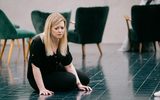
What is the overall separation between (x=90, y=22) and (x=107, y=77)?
99.8 inches

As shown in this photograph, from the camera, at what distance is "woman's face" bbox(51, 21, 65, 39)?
4688 mm

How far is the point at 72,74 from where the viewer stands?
16.4 ft

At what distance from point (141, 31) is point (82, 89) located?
3.72 meters

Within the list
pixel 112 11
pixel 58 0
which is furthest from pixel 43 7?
pixel 112 11

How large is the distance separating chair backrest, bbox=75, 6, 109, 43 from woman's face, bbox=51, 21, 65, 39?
3.50 meters

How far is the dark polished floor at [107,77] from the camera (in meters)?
4.77

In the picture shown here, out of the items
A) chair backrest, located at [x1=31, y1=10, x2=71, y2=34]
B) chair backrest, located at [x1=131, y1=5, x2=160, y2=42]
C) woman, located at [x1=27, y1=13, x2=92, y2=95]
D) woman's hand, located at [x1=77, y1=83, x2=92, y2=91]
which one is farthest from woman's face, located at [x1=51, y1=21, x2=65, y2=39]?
chair backrest, located at [x1=131, y1=5, x2=160, y2=42]

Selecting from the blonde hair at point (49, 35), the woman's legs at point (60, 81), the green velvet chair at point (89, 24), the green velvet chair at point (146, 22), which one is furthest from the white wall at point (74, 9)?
the blonde hair at point (49, 35)

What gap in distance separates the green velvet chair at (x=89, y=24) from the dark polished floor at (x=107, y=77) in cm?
31

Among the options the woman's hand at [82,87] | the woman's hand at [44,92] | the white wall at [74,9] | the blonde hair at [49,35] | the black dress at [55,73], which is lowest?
the white wall at [74,9]

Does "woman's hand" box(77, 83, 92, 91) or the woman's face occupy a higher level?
the woman's face

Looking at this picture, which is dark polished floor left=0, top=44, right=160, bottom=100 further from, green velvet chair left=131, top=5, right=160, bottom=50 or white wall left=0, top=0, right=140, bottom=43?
white wall left=0, top=0, right=140, bottom=43

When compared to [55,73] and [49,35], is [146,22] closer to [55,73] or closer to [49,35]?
[55,73]

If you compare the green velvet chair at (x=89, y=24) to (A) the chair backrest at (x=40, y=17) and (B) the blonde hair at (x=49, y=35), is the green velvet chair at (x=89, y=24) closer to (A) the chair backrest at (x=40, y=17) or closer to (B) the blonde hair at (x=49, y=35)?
(A) the chair backrest at (x=40, y=17)
